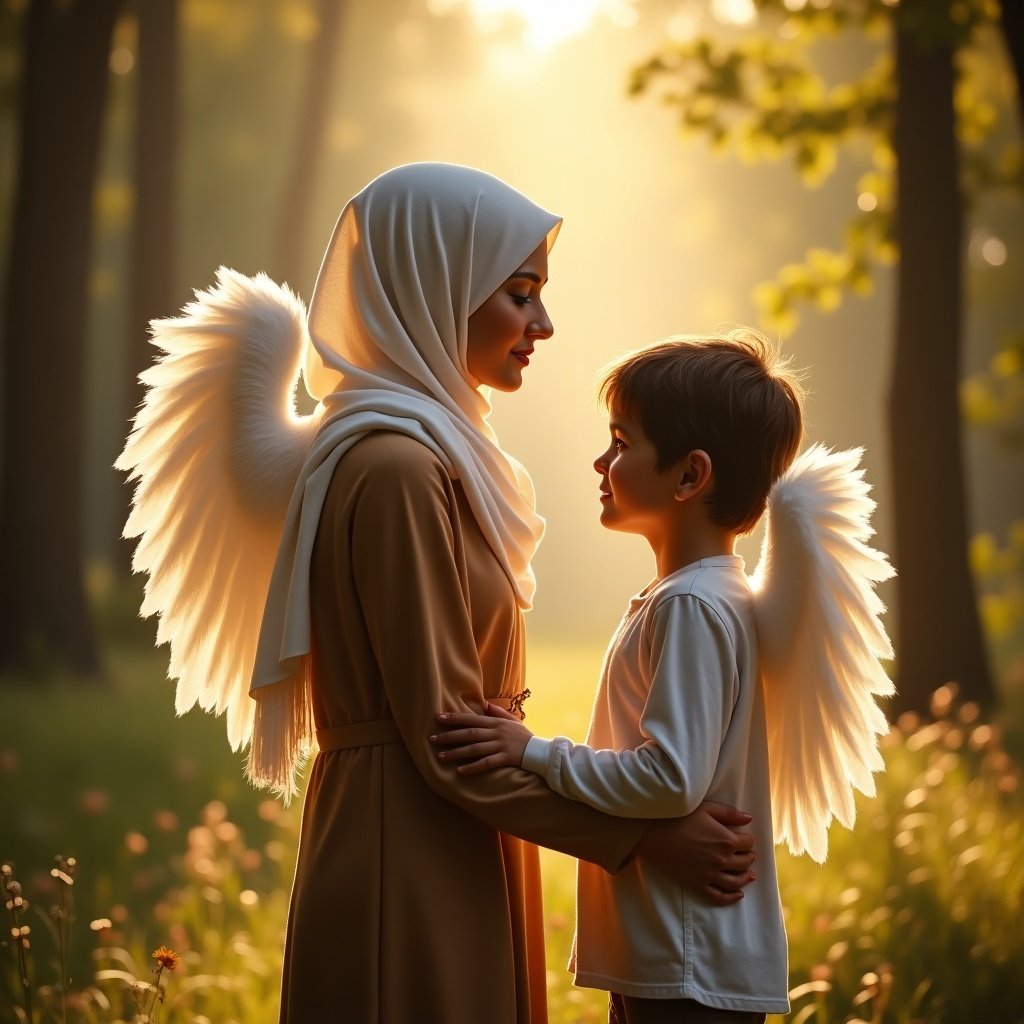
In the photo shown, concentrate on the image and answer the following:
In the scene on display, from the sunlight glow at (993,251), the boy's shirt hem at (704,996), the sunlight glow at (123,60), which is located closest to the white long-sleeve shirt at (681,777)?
the boy's shirt hem at (704,996)

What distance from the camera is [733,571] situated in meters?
2.79

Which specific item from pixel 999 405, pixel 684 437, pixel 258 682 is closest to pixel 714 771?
pixel 684 437

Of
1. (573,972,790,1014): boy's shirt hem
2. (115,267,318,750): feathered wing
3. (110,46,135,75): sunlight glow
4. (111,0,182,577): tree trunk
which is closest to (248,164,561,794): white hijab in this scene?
(115,267,318,750): feathered wing

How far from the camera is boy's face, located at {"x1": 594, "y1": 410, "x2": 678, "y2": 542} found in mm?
2801

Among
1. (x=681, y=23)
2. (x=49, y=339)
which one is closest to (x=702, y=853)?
(x=49, y=339)

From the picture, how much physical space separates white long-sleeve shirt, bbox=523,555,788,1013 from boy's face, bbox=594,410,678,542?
0.50ft

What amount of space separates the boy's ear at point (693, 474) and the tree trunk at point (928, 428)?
5.72 metres

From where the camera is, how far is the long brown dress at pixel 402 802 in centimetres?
253

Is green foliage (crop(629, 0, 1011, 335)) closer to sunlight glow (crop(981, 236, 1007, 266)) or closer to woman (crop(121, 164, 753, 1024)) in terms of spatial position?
woman (crop(121, 164, 753, 1024))

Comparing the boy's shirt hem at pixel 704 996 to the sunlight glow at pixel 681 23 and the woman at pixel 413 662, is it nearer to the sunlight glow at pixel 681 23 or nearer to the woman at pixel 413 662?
the woman at pixel 413 662

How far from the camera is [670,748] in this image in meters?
2.51

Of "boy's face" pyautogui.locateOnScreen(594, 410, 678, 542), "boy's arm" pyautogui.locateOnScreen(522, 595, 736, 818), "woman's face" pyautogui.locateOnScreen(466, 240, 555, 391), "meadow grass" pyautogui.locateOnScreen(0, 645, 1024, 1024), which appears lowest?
"meadow grass" pyautogui.locateOnScreen(0, 645, 1024, 1024)

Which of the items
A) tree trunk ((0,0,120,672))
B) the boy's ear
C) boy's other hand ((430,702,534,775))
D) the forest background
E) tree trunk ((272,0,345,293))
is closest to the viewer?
boy's other hand ((430,702,534,775))

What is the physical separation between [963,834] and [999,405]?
7075 millimetres
